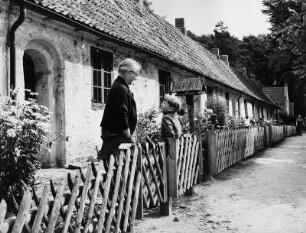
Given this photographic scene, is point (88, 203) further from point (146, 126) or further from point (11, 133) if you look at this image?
point (146, 126)

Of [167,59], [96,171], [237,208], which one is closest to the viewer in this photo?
[96,171]

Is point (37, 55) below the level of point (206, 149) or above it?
above

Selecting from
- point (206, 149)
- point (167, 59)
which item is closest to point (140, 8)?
point (167, 59)

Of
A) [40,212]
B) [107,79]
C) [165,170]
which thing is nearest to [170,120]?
[165,170]

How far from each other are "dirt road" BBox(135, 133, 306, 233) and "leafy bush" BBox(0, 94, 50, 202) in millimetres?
1700

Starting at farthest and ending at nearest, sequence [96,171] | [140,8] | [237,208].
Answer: [140,8]
[237,208]
[96,171]

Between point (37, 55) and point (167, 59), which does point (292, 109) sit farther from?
point (37, 55)

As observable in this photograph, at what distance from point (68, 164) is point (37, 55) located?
2.71m

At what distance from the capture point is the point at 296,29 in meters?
16.9

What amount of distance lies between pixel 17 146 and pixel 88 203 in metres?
0.91

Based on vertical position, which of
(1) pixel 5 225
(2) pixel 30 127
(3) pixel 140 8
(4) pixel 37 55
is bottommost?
(1) pixel 5 225

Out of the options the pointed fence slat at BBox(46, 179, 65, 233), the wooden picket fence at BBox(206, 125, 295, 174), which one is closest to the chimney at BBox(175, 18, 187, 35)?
the wooden picket fence at BBox(206, 125, 295, 174)

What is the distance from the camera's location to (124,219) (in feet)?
14.0

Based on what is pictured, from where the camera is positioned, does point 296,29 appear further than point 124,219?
Yes
